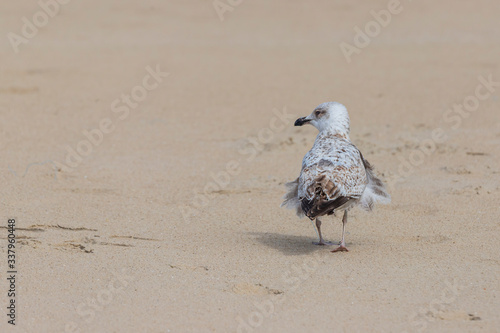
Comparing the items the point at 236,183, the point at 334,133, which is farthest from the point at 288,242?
the point at 236,183

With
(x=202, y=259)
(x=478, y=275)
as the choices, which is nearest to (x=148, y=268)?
(x=202, y=259)

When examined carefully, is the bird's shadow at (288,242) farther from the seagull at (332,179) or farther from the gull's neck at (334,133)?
the gull's neck at (334,133)

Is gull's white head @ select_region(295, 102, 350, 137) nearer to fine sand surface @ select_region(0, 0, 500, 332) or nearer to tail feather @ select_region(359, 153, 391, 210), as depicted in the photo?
tail feather @ select_region(359, 153, 391, 210)

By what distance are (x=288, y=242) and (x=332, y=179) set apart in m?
0.96

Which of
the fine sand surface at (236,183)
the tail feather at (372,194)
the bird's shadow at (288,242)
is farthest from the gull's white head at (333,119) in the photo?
the bird's shadow at (288,242)

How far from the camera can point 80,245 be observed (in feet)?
20.0

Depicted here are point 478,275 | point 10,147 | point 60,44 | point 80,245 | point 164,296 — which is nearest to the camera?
point 164,296

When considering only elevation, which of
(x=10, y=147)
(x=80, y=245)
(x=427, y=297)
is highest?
(x=10, y=147)

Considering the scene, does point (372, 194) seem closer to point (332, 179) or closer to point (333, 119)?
point (332, 179)

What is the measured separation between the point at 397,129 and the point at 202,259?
552 centimetres

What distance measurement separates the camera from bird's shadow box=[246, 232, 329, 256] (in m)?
6.29

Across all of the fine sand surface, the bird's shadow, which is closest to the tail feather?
the fine sand surface

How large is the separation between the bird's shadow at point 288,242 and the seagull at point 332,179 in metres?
0.15

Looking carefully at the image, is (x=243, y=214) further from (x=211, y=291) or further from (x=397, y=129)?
(x=397, y=129)
